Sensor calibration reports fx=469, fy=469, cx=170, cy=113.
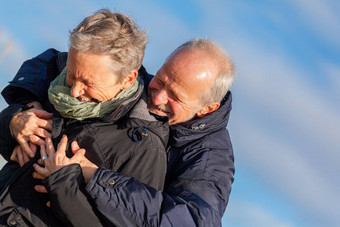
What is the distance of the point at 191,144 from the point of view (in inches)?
183

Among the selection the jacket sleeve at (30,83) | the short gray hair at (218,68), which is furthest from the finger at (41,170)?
the short gray hair at (218,68)

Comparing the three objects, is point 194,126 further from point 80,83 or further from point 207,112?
point 80,83

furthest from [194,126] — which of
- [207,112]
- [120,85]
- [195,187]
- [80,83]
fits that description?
[80,83]

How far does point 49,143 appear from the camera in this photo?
3887 mm

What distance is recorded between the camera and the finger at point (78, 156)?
12.1 ft

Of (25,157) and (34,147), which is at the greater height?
(34,147)

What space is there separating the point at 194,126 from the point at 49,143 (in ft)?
4.82

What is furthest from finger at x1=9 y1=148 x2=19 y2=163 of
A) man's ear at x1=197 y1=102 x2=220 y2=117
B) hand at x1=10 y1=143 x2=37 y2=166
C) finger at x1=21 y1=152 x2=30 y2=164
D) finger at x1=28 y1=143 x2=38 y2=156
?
man's ear at x1=197 y1=102 x2=220 y2=117

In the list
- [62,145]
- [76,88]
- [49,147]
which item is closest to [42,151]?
[49,147]

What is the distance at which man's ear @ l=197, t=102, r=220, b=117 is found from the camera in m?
4.95

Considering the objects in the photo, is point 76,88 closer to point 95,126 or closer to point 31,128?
point 95,126

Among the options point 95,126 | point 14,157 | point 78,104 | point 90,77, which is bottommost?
point 14,157

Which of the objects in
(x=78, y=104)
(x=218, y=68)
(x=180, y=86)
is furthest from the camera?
(x=218, y=68)

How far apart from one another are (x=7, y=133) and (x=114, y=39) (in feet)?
4.71
